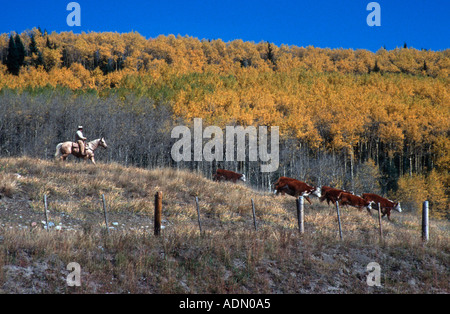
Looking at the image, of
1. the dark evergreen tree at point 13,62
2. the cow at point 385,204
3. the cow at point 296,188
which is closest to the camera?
the cow at point 296,188

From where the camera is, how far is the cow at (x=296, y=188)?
21672 millimetres

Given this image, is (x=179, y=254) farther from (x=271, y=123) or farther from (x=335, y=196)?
(x=271, y=123)

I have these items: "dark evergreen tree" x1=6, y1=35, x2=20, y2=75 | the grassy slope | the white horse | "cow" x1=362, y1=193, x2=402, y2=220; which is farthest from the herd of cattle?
"dark evergreen tree" x1=6, y1=35, x2=20, y2=75

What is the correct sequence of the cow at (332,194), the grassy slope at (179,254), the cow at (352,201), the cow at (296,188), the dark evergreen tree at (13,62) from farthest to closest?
the dark evergreen tree at (13,62) → the cow at (296,188) → the cow at (332,194) → the cow at (352,201) → the grassy slope at (179,254)

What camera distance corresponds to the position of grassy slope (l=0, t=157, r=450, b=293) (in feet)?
25.4

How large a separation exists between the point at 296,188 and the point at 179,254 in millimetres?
13883

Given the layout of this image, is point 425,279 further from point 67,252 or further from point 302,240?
point 67,252

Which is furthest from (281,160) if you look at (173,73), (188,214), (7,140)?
(173,73)

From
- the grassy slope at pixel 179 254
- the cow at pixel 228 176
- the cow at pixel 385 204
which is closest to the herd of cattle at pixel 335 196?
the cow at pixel 385 204

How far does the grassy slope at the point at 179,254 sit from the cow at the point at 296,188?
18.0 ft

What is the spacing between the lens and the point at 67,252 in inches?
320

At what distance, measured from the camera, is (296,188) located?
71.7ft

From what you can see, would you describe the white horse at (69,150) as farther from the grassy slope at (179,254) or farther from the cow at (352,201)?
the cow at (352,201)
